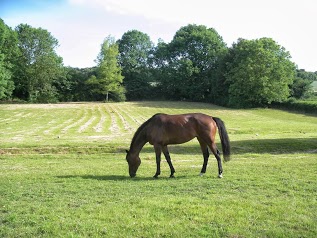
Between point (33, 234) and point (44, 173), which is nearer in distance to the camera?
point (33, 234)

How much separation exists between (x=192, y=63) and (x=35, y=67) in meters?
37.4

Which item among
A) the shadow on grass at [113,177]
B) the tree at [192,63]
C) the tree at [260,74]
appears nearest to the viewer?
the shadow on grass at [113,177]

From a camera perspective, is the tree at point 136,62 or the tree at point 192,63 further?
the tree at point 136,62

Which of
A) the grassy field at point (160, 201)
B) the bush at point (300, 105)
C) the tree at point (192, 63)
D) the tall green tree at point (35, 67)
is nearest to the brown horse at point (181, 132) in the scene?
the grassy field at point (160, 201)

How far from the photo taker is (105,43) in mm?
76812

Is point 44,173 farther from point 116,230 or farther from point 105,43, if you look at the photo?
point 105,43

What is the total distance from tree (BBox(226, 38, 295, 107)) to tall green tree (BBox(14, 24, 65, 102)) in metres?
40.4

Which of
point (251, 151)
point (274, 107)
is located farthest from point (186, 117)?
point (274, 107)

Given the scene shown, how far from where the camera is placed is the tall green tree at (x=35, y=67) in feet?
239

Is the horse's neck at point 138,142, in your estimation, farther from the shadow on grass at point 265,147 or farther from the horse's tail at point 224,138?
the shadow on grass at point 265,147

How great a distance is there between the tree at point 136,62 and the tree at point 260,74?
25.9 metres

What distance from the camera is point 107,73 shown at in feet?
242

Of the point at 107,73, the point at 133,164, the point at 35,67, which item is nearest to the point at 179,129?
the point at 133,164

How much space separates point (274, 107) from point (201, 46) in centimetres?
2609
